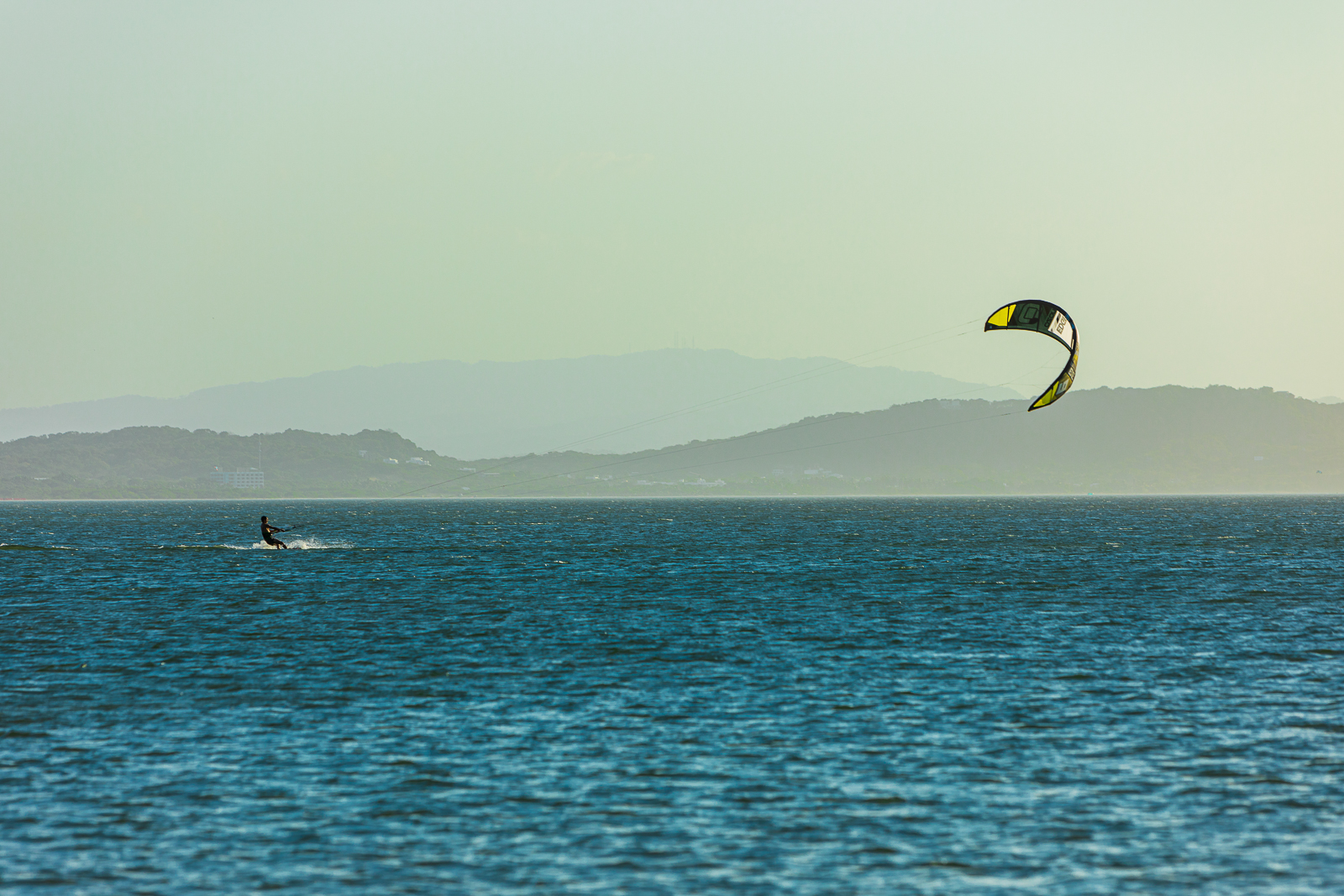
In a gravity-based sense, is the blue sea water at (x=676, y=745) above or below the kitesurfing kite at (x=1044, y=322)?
below

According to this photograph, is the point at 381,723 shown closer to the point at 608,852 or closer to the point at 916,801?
the point at 608,852

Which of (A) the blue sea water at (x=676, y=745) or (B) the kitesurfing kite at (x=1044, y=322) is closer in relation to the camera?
(A) the blue sea water at (x=676, y=745)

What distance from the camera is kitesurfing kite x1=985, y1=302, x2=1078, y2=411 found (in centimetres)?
5909

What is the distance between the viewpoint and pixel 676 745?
79.8 ft

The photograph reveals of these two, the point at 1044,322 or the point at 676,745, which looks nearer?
the point at 676,745

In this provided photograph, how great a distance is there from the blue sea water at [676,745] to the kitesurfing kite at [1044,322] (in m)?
12.2

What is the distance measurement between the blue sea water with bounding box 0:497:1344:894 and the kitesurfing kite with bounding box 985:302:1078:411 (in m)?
12.2

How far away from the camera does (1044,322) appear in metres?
59.6

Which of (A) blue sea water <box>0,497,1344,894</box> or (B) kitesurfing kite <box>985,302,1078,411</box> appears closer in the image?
(A) blue sea water <box>0,497,1344,894</box>

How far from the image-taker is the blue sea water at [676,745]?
17156 mm

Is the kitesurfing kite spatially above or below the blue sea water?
above

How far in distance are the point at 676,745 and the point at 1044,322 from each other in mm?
41685

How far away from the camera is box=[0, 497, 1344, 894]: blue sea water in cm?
1716

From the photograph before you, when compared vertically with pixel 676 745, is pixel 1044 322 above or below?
above
